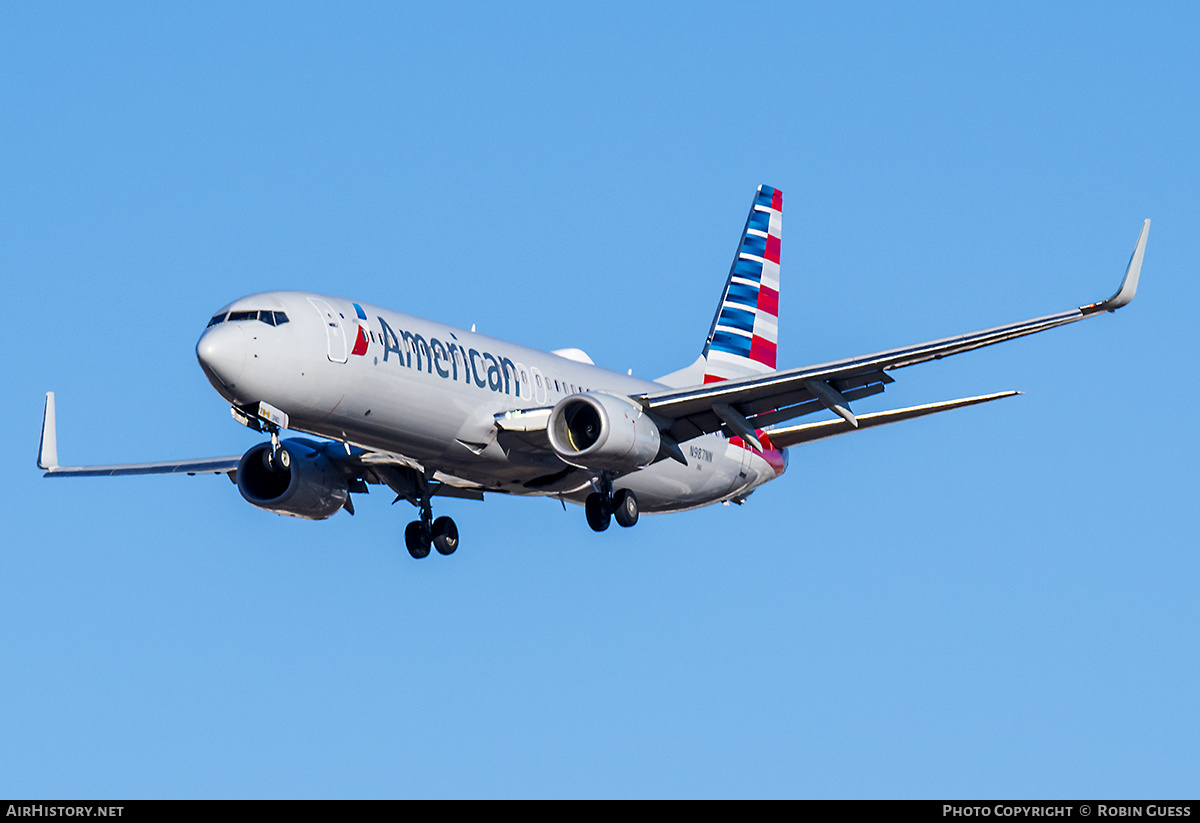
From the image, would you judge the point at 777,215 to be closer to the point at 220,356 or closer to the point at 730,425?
the point at 730,425

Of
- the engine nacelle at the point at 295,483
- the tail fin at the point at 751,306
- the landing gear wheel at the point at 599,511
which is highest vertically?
the tail fin at the point at 751,306

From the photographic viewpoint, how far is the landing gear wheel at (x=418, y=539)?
130ft

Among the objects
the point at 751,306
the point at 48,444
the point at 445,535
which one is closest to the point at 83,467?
the point at 48,444

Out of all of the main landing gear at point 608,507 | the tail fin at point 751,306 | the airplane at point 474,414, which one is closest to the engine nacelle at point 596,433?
the airplane at point 474,414

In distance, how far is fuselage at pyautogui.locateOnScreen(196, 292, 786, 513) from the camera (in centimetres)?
3228

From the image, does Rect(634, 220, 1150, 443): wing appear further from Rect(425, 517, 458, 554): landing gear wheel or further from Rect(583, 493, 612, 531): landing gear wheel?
Rect(425, 517, 458, 554): landing gear wheel

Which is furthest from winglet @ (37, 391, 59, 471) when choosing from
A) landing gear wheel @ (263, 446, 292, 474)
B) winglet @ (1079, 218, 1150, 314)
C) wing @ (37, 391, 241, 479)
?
winglet @ (1079, 218, 1150, 314)

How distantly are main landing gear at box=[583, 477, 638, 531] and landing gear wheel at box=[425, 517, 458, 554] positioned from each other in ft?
11.9

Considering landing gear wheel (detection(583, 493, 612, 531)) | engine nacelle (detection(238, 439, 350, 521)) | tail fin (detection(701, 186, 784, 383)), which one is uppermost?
tail fin (detection(701, 186, 784, 383))

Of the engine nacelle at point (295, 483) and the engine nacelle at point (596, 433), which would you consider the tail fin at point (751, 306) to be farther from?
the engine nacelle at point (295, 483)

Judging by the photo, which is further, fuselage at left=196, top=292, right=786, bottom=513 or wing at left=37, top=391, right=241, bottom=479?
wing at left=37, top=391, right=241, bottom=479

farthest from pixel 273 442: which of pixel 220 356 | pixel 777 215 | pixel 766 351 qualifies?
pixel 777 215

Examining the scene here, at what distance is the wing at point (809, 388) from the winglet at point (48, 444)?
16.3m

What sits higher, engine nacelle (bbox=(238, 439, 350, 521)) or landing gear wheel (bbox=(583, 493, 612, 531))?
engine nacelle (bbox=(238, 439, 350, 521))
